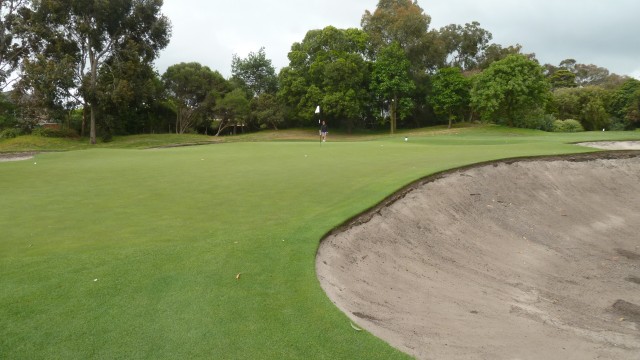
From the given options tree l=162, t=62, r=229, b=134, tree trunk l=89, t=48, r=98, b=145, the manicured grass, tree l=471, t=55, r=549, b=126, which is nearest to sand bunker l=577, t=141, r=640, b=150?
tree l=471, t=55, r=549, b=126

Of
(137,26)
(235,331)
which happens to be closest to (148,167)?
(235,331)

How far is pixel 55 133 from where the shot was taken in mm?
38562

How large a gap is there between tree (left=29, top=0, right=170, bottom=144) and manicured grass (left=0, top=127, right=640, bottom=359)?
2726 centimetres

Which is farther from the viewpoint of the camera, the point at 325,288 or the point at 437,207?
the point at 437,207

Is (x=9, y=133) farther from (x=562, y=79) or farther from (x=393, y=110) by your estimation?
(x=562, y=79)

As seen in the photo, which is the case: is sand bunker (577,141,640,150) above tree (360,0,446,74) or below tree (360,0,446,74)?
below

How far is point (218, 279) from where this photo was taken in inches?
233

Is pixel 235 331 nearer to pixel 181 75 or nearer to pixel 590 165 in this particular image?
pixel 590 165

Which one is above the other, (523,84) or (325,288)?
(523,84)

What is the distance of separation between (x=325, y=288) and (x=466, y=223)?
6657mm

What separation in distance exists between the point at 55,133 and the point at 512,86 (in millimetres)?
42925

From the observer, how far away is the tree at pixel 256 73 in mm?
58125

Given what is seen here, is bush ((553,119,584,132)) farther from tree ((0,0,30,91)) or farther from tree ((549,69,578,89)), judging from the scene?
tree ((0,0,30,91))

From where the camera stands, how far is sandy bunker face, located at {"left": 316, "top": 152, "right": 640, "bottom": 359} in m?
5.62
